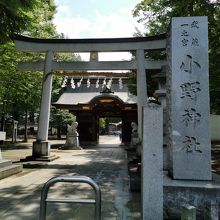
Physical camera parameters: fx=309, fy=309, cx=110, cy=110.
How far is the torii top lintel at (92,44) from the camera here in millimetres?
15133

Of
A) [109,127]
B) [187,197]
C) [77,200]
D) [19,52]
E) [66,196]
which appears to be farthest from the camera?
[109,127]

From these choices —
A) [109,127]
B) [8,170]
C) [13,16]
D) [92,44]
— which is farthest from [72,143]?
[109,127]

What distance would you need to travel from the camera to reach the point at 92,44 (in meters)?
15.1

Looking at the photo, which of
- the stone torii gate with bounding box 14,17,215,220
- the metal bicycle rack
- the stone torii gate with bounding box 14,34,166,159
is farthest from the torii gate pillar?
the metal bicycle rack

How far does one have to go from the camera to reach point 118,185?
9.12 m

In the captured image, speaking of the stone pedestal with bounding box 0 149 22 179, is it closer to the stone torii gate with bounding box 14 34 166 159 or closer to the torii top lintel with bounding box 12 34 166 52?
the stone torii gate with bounding box 14 34 166 159

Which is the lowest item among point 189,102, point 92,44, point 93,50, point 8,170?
point 8,170

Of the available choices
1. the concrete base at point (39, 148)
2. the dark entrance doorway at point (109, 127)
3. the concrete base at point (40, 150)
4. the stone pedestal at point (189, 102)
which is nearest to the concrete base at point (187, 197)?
the stone pedestal at point (189, 102)

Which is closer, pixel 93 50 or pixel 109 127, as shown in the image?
pixel 93 50

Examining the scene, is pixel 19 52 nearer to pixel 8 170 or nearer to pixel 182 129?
pixel 8 170

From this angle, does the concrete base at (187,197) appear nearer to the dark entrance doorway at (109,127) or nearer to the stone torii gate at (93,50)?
the stone torii gate at (93,50)

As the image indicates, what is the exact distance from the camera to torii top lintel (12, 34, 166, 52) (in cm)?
1513

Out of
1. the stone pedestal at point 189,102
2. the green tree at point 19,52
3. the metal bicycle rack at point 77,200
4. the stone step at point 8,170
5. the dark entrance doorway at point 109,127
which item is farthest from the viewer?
the dark entrance doorway at point 109,127

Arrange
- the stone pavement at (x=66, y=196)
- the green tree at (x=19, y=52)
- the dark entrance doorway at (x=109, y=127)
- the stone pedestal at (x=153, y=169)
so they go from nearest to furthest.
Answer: the stone pedestal at (x=153, y=169), the stone pavement at (x=66, y=196), the green tree at (x=19, y=52), the dark entrance doorway at (x=109, y=127)
